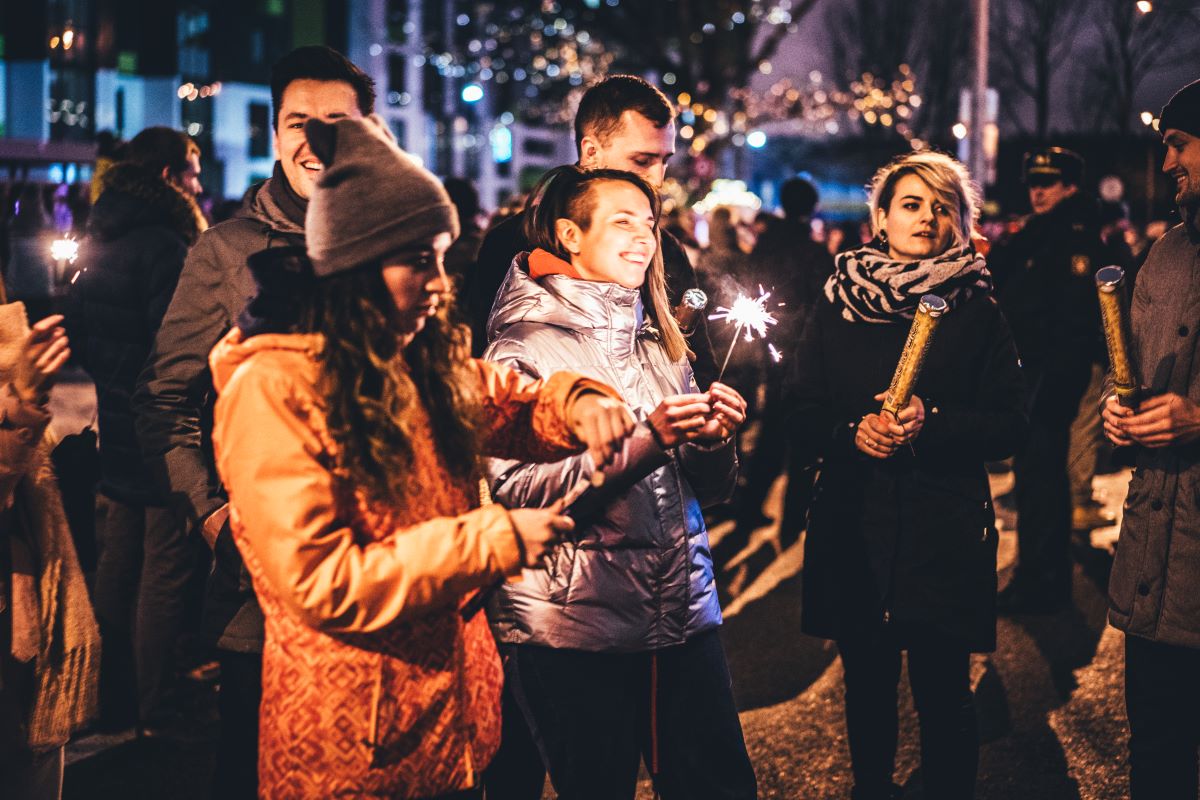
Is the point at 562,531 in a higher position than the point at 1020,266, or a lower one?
lower

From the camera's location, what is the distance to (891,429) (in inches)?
142

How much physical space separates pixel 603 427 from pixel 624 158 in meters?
1.87

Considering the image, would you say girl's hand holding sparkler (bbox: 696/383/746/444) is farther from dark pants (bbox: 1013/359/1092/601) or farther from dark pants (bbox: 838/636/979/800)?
dark pants (bbox: 1013/359/1092/601)

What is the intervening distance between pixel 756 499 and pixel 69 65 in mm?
34317

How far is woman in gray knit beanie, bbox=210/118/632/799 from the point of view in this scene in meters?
2.15

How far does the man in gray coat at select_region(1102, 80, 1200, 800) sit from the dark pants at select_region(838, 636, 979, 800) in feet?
1.58

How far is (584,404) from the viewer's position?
2.51 metres

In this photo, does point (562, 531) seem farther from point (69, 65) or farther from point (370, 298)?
point (69, 65)

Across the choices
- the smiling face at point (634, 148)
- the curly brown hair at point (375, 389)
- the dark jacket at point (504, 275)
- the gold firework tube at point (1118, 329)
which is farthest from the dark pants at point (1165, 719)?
the curly brown hair at point (375, 389)

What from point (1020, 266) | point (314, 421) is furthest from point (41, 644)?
point (1020, 266)

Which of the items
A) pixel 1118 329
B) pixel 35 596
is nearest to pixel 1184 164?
pixel 1118 329

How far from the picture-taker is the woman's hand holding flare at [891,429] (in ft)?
11.8

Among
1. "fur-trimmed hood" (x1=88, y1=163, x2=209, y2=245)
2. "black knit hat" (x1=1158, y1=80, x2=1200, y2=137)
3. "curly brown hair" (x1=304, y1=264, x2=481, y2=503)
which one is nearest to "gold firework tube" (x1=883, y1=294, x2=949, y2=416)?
"black knit hat" (x1=1158, y1=80, x2=1200, y2=137)

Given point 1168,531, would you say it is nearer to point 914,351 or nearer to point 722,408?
point 914,351
